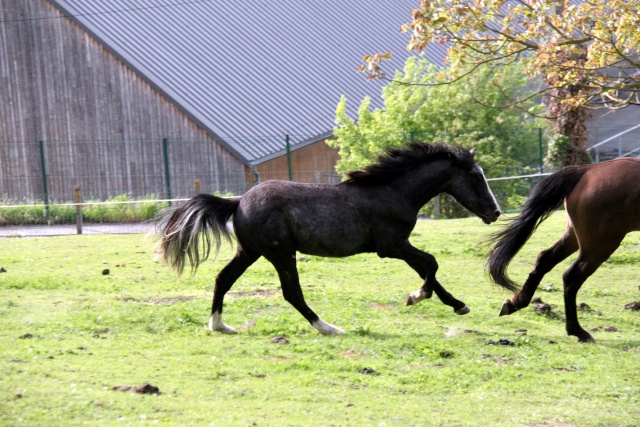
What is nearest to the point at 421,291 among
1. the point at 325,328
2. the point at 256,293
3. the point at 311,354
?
the point at 325,328

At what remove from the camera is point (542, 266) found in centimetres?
838

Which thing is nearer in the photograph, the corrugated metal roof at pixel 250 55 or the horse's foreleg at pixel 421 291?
the horse's foreleg at pixel 421 291

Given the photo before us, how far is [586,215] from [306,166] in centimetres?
1858

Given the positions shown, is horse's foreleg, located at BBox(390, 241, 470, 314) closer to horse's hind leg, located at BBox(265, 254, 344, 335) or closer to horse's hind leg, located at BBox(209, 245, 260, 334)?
horse's hind leg, located at BBox(265, 254, 344, 335)

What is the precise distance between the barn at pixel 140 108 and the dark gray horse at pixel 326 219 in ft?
47.9

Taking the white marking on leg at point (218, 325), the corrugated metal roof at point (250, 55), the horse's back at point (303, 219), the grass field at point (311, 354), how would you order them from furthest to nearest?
1. the corrugated metal roof at point (250, 55)
2. the white marking on leg at point (218, 325)
3. the horse's back at point (303, 219)
4. the grass field at point (311, 354)

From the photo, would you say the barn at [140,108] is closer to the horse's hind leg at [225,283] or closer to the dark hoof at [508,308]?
the horse's hind leg at [225,283]

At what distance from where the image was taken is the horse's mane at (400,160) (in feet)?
27.5

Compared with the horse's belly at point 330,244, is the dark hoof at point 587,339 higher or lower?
lower

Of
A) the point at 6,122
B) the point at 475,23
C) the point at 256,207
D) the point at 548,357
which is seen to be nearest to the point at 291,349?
the point at 256,207

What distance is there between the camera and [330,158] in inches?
1086

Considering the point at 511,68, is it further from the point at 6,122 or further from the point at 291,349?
the point at 291,349

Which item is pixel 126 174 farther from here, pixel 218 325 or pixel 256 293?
pixel 218 325

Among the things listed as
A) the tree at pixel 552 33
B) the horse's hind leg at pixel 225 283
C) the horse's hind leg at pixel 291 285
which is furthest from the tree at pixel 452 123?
the horse's hind leg at pixel 291 285
